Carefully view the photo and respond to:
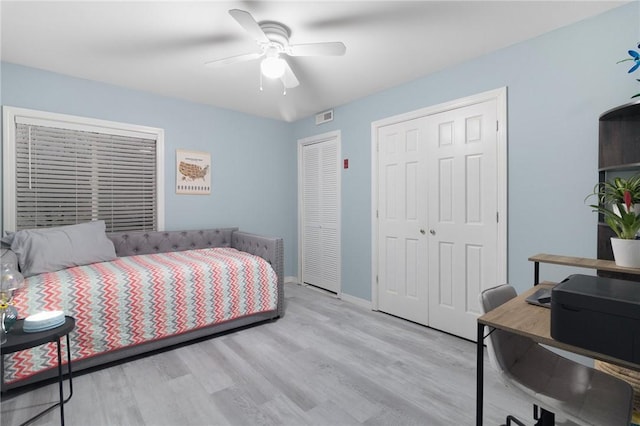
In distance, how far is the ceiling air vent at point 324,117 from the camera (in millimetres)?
3913

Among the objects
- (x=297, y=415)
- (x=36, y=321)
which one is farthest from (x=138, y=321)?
(x=297, y=415)

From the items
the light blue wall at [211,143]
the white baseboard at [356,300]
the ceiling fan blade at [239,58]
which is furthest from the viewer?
the white baseboard at [356,300]

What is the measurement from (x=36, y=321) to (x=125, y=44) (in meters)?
1.98

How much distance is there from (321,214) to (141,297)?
237 cm

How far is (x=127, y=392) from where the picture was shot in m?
1.92

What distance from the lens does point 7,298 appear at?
5.46 ft

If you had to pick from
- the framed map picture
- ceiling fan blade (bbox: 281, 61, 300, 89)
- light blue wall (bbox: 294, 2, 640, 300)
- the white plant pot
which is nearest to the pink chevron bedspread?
the framed map picture

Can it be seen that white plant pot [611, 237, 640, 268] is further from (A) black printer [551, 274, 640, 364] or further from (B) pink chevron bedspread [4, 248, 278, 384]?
(B) pink chevron bedspread [4, 248, 278, 384]

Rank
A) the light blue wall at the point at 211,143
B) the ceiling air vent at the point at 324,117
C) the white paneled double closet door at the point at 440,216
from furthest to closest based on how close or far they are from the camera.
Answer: the ceiling air vent at the point at 324,117
the light blue wall at the point at 211,143
the white paneled double closet door at the point at 440,216

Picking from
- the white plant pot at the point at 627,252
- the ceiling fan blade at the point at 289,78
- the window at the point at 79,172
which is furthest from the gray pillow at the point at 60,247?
the white plant pot at the point at 627,252

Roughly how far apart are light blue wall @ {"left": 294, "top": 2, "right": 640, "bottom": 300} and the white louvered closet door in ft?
5.36

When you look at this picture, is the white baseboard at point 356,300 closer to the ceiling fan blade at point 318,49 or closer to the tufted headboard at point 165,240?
the tufted headboard at point 165,240

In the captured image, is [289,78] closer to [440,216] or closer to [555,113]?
[440,216]

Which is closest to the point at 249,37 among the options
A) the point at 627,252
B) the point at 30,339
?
the point at 30,339
